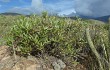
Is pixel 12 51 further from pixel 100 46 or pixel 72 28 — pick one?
pixel 100 46

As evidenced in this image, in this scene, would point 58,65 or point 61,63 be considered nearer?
point 58,65

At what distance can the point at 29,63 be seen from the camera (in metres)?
7.43

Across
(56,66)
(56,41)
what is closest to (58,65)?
(56,66)

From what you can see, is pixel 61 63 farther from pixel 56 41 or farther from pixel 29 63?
pixel 29 63

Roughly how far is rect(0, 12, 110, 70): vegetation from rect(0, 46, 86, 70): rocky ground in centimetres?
19

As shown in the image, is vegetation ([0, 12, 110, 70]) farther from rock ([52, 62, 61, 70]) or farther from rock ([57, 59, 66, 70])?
rock ([52, 62, 61, 70])

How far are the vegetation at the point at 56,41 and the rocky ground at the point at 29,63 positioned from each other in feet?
0.63

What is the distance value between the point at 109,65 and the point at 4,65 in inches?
108

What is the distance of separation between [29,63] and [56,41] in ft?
3.31

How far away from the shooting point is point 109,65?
7.06 m

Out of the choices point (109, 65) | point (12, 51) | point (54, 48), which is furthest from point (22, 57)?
point (109, 65)

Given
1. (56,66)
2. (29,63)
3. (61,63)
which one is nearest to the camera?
(29,63)

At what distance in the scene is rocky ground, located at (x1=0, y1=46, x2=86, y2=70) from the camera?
24.0 ft

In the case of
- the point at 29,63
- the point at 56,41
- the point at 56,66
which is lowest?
the point at 56,66
